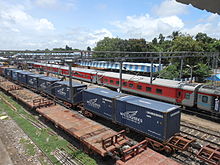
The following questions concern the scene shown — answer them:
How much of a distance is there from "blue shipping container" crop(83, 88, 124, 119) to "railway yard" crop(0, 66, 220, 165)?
1.31m

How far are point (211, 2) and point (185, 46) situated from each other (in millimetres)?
38207

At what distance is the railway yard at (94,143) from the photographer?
379 inches

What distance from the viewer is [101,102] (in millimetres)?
15273

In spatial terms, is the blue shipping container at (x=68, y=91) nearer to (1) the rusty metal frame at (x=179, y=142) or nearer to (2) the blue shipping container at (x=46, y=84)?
(2) the blue shipping container at (x=46, y=84)

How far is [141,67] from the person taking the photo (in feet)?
151

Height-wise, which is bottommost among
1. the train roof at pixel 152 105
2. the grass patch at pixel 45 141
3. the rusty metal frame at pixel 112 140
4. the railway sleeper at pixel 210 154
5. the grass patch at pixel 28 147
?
the grass patch at pixel 28 147

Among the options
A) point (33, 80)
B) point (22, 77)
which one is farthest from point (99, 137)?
point (22, 77)

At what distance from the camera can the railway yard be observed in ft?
31.6

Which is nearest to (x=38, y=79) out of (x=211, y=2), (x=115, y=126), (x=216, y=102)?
(x=115, y=126)

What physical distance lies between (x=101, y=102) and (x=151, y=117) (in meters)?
5.32

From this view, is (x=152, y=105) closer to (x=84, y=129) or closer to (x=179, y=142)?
A: (x=179, y=142)

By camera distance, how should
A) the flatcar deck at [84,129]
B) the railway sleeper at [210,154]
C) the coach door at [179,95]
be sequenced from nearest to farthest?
the railway sleeper at [210,154] < the flatcar deck at [84,129] < the coach door at [179,95]

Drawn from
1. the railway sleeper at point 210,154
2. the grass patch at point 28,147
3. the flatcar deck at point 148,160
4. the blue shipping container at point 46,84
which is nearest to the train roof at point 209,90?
the railway sleeper at point 210,154

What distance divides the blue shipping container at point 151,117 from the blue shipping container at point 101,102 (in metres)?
1.12
